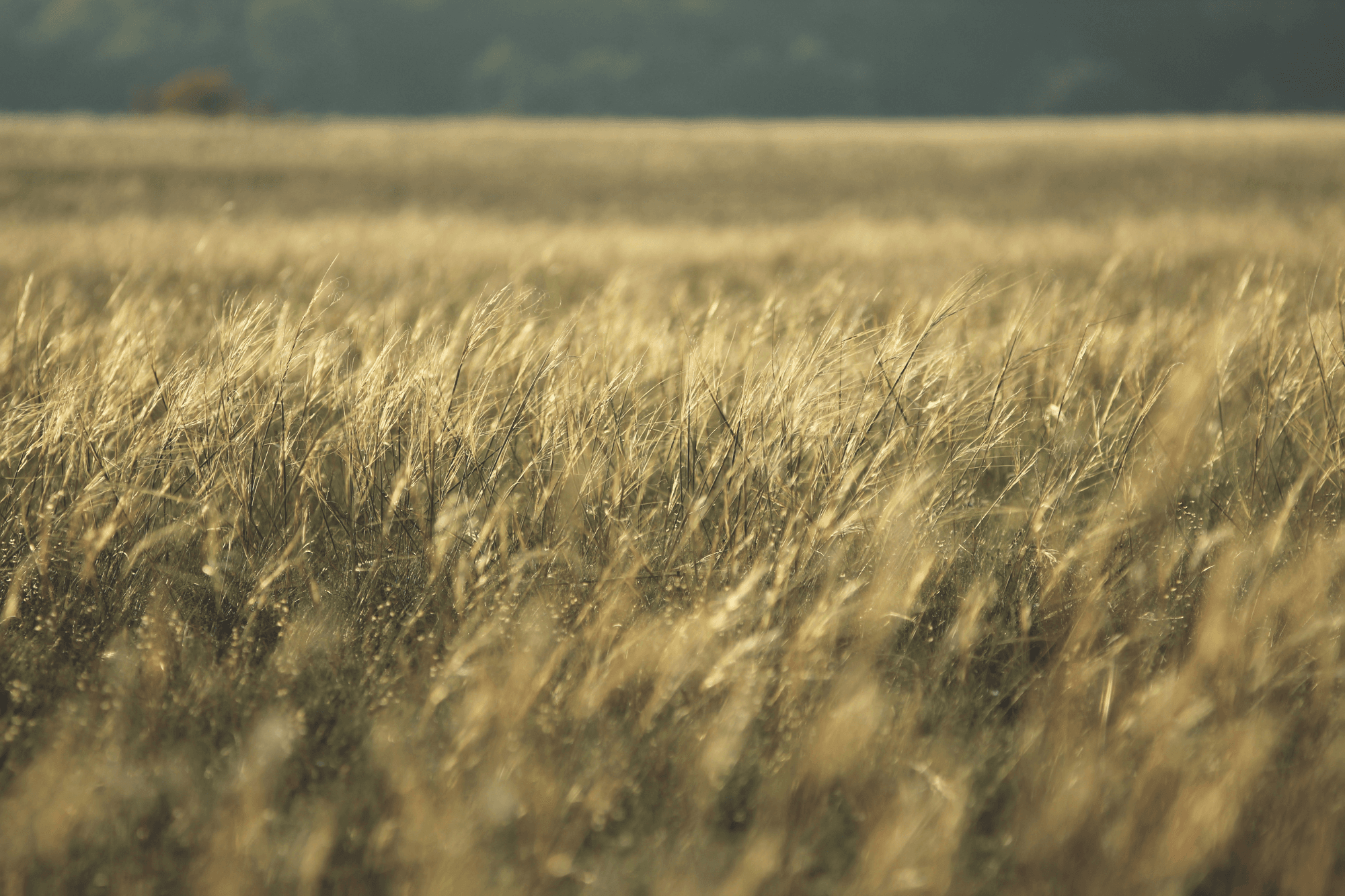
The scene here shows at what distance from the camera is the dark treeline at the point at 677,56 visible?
128375mm

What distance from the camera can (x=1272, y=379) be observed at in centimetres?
218

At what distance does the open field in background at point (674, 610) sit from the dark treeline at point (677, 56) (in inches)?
5372

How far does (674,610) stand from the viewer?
149 cm

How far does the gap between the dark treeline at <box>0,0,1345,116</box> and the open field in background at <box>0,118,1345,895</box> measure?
448 ft

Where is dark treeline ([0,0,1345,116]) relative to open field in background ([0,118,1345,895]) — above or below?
above

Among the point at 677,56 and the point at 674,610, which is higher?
the point at 677,56

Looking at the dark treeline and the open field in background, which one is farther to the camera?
the dark treeline

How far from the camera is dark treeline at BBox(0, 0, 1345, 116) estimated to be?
128 metres

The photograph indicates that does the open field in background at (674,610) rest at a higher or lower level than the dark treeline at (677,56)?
lower

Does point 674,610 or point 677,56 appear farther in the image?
point 677,56

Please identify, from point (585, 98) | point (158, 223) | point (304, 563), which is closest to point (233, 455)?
point (304, 563)

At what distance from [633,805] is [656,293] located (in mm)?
3849

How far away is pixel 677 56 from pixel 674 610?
16258 centimetres

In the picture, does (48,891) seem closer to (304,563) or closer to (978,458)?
(304,563)
